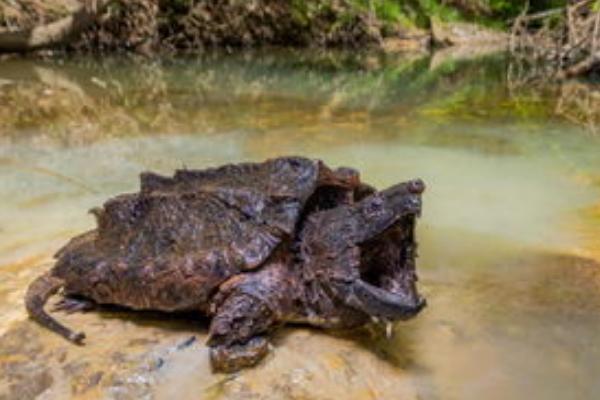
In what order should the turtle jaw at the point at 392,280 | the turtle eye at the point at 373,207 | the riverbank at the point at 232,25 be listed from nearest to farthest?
the turtle jaw at the point at 392,280, the turtle eye at the point at 373,207, the riverbank at the point at 232,25

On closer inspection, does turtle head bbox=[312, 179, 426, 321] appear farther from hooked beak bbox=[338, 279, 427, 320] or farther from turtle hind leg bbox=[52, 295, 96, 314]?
turtle hind leg bbox=[52, 295, 96, 314]

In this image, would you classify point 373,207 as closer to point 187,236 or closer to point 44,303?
point 187,236

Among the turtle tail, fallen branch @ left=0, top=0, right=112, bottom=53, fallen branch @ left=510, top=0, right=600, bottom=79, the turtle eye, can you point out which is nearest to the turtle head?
the turtle eye

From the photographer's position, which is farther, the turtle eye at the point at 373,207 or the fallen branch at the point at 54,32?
the fallen branch at the point at 54,32

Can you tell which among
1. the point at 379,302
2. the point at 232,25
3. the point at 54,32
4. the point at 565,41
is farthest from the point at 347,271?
the point at 232,25

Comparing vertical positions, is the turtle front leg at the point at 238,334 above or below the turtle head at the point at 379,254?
below

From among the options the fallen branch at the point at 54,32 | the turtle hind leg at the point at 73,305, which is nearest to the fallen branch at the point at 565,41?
the fallen branch at the point at 54,32

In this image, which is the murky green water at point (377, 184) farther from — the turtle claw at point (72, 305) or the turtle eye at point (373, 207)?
the turtle eye at point (373, 207)
